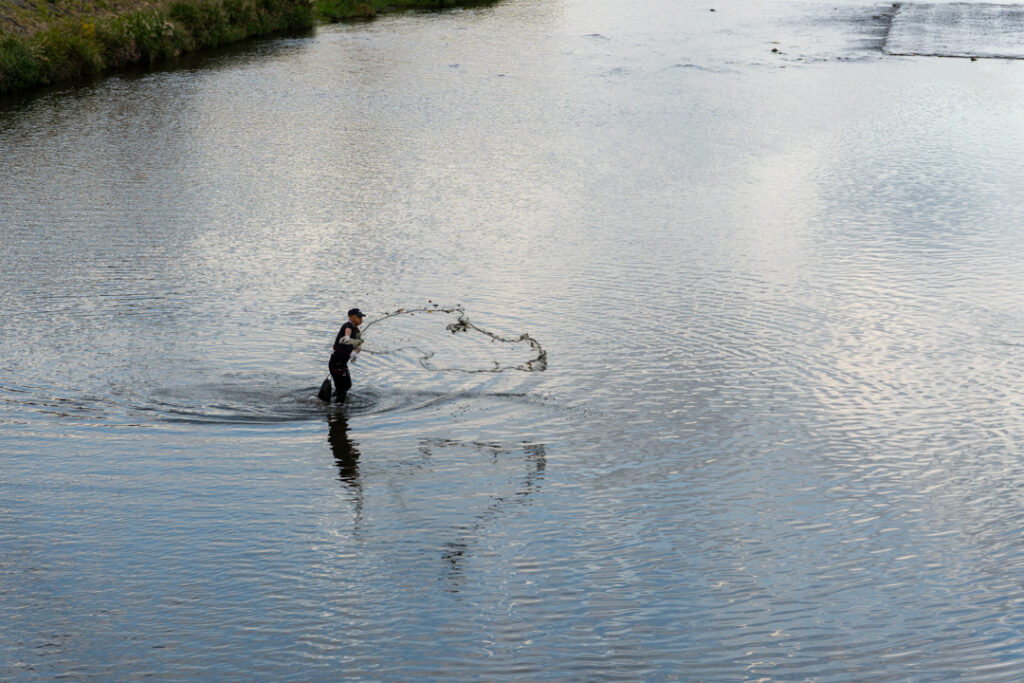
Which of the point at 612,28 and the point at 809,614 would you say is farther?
the point at 612,28

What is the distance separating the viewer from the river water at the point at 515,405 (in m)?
15.5

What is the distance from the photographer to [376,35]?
6962 centimetres

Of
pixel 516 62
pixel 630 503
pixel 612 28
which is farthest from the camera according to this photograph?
pixel 612 28

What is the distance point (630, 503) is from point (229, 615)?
662 centimetres

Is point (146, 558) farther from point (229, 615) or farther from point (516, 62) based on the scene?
point (516, 62)

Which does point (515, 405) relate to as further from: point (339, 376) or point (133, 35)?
point (133, 35)

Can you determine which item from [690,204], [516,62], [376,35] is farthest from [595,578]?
[376,35]

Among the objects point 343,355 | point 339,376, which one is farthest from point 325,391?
point 343,355

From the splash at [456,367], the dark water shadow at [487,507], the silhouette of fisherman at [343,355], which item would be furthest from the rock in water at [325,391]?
the dark water shadow at [487,507]

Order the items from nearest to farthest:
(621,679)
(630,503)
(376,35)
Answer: (621,679), (630,503), (376,35)

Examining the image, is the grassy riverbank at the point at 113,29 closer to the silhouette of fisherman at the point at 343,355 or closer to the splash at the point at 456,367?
the splash at the point at 456,367

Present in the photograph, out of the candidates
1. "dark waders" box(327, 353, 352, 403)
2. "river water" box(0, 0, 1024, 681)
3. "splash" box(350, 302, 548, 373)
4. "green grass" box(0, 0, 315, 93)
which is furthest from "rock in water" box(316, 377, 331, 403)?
"green grass" box(0, 0, 315, 93)

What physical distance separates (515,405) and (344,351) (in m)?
3.44

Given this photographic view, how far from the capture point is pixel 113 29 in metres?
57.4
